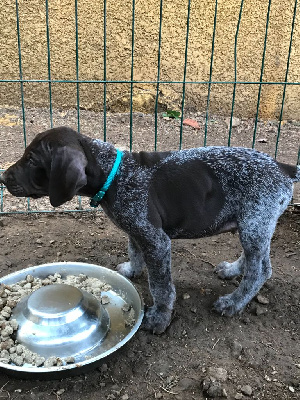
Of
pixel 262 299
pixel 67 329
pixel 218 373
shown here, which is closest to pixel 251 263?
pixel 262 299

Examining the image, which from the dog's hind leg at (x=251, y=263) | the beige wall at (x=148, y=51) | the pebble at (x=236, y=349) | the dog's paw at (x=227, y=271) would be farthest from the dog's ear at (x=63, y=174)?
the beige wall at (x=148, y=51)

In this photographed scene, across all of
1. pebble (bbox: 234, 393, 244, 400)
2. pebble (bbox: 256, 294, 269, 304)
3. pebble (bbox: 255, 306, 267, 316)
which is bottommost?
pebble (bbox: 234, 393, 244, 400)

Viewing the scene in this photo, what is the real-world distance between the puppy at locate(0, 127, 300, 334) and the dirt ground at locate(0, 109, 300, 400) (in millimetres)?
324

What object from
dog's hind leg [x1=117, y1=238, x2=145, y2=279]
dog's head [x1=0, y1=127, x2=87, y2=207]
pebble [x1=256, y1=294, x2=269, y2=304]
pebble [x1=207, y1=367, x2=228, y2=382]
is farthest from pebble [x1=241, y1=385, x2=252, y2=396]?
dog's head [x1=0, y1=127, x2=87, y2=207]

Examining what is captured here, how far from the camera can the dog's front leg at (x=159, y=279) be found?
3680 mm

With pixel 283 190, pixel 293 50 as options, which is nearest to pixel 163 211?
pixel 283 190

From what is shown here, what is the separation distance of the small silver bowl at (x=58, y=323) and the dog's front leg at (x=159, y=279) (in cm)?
43

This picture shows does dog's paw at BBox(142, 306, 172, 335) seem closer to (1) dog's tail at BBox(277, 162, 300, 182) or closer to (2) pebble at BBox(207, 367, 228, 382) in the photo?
(2) pebble at BBox(207, 367, 228, 382)

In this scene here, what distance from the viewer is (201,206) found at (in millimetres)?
3754

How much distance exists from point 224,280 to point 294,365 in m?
1.22

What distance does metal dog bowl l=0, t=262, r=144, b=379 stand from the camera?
3256 mm

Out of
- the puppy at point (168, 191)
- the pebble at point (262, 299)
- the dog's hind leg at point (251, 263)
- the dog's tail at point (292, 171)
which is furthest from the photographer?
the pebble at point (262, 299)

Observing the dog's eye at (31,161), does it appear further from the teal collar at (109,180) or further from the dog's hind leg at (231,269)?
the dog's hind leg at (231,269)

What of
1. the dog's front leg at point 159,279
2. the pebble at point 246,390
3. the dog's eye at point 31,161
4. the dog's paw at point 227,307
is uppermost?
the dog's eye at point 31,161
